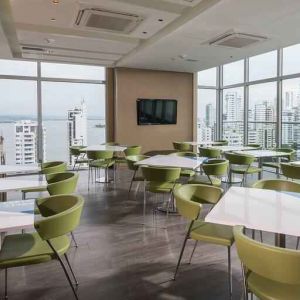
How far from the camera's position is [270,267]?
1.54 meters

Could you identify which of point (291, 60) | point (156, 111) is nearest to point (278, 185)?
point (291, 60)

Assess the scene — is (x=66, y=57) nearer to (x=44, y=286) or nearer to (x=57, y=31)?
(x=57, y=31)

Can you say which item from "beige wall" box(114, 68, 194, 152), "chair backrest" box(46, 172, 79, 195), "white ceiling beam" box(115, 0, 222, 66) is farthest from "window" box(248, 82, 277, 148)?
"chair backrest" box(46, 172, 79, 195)

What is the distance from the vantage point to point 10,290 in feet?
8.45

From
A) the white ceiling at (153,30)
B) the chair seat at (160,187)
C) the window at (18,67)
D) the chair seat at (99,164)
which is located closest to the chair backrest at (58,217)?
the chair seat at (160,187)

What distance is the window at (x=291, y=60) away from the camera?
741cm

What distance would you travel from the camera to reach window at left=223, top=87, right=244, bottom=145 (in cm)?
949

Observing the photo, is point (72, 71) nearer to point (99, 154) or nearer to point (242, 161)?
point (99, 154)

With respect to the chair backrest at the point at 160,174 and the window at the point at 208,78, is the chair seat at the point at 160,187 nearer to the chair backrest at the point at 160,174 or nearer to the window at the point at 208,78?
the chair backrest at the point at 160,174

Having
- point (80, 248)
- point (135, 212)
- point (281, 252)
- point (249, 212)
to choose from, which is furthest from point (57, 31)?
point (281, 252)

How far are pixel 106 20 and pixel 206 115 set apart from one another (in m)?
6.45

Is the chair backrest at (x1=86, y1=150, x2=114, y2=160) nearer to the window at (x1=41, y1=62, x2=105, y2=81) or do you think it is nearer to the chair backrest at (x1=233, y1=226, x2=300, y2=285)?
the window at (x1=41, y1=62, x2=105, y2=81)

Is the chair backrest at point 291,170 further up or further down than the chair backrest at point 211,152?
further down

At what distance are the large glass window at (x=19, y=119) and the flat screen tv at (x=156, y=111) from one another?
116 inches
